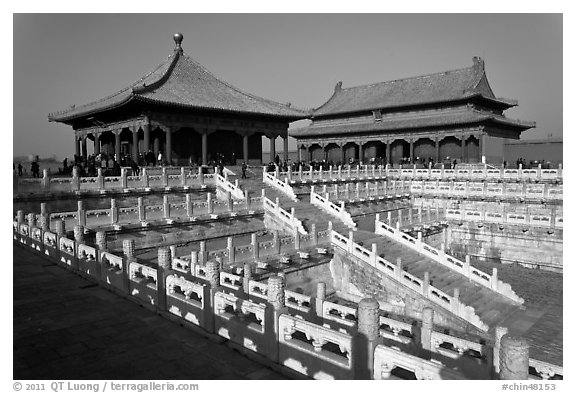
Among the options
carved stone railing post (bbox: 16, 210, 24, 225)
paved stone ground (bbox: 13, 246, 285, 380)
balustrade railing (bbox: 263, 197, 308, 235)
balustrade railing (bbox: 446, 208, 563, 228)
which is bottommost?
balustrade railing (bbox: 446, 208, 563, 228)

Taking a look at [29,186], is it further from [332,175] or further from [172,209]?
[332,175]

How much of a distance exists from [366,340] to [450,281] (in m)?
13.4

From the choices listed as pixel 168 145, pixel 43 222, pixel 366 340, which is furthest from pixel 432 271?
pixel 168 145

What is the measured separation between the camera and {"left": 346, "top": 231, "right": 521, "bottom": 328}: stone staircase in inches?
647

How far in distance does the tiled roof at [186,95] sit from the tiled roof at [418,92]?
13.3 meters

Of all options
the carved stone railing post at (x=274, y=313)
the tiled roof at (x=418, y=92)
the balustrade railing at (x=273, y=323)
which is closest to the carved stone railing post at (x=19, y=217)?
the balustrade railing at (x=273, y=323)

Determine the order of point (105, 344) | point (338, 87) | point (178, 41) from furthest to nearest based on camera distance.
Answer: point (338, 87)
point (178, 41)
point (105, 344)

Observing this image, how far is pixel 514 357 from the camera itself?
15.8 ft

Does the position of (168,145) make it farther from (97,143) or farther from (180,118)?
(97,143)

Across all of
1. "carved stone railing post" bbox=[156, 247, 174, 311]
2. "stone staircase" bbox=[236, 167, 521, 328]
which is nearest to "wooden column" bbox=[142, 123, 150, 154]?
"stone staircase" bbox=[236, 167, 521, 328]

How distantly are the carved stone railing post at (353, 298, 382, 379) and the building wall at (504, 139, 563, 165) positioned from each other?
42419mm

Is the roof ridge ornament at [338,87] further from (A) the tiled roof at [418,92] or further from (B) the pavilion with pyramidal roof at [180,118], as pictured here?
(B) the pavilion with pyramidal roof at [180,118]

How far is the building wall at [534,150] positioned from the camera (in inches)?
1687

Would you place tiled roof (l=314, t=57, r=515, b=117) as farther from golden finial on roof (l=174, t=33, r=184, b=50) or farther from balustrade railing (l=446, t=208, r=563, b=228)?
golden finial on roof (l=174, t=33, r=184, b=50)
